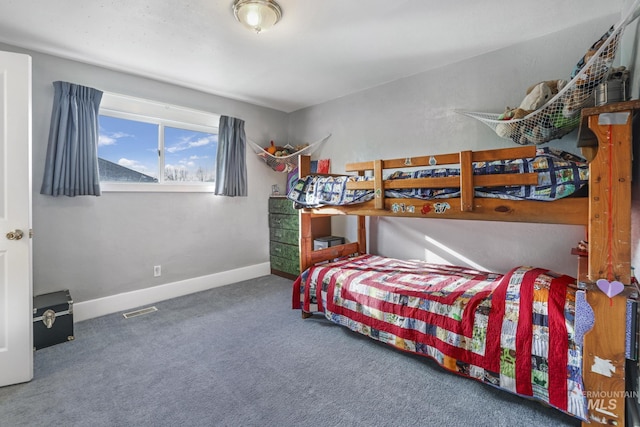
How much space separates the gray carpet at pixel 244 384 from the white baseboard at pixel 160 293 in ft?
0.57

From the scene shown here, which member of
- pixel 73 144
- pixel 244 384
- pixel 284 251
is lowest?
pixel 244 384

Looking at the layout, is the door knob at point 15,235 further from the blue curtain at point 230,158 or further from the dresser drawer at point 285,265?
the dresser drawer at point 285,265

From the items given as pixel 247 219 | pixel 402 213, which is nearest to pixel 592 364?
pixel 402 213

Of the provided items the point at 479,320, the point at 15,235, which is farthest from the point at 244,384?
the point at 15,235

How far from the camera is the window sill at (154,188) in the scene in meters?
2.84

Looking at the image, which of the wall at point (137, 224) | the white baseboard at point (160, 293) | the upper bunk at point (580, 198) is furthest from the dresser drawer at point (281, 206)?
the upper bunk at point (580, 198)

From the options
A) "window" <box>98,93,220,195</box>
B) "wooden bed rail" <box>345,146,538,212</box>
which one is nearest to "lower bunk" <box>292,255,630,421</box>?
"wooden bed rail" <box>345,146,538,212</box>

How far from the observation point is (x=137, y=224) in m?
3.01

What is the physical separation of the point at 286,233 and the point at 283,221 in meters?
0.16

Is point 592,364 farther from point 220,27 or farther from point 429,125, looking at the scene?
point 220,27

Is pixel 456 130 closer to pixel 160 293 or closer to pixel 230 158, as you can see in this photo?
pixel 230 158

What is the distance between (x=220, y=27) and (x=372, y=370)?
2.58 meters

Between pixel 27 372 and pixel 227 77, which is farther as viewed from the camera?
pixel 227 77

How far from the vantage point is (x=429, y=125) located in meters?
2.96
